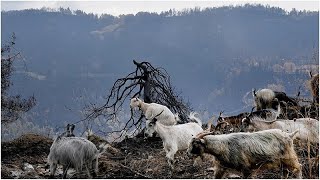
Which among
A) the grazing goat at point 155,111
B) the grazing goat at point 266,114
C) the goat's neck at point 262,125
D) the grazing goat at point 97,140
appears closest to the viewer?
the goat's neck at point 262,125

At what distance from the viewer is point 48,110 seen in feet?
181

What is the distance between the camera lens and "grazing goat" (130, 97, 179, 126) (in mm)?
10172

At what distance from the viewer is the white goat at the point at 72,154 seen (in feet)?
23.1

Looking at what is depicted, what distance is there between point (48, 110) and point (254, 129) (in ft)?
159

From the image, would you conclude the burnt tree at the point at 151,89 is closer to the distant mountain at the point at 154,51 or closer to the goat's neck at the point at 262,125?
the goat's neck at the point at 262,125

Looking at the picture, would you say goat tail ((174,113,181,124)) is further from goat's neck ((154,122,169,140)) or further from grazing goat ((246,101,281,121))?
goat's neck ((154,122,169,140))

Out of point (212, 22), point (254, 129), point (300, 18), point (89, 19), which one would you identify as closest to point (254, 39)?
point (212, 22)

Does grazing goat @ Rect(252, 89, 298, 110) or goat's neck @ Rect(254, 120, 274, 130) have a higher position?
goat's neck @ Rect(254, 120, 274, 130)

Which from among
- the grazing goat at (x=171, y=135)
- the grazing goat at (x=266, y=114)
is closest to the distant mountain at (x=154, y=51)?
the grazing goat at (x=266, y=114)

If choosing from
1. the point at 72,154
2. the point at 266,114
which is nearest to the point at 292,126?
the point at 266,114

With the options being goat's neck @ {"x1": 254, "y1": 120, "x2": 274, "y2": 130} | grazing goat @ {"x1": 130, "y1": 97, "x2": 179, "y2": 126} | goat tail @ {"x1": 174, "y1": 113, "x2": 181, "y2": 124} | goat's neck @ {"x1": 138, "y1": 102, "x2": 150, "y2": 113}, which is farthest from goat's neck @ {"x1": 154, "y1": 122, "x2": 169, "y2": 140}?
goat's neck @ {"x1": 138, "y1": 102, "x2": 150, "y2": 113}

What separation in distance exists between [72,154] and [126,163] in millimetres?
1613

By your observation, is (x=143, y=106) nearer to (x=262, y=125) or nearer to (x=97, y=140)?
(x=97, y=140)

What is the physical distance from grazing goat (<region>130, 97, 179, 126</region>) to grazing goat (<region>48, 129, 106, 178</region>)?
2890 mm
